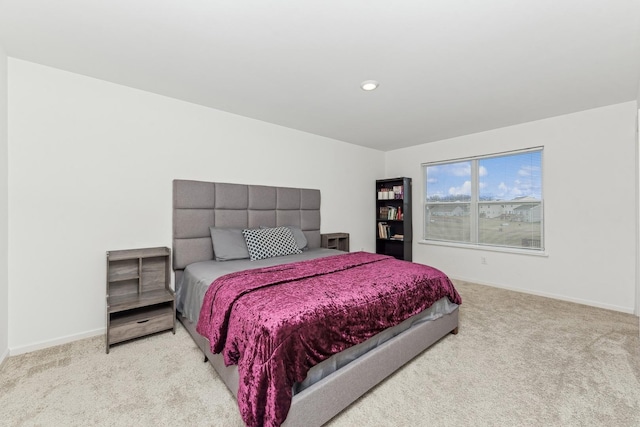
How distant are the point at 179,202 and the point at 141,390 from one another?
1733 mm

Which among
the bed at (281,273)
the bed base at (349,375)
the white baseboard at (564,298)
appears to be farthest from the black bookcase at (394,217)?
the bed base at (349,375)

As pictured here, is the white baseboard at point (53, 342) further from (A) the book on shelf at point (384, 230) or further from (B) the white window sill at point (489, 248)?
(B) the white window sill at point (489, 248)

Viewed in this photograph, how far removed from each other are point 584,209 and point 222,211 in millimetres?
4278

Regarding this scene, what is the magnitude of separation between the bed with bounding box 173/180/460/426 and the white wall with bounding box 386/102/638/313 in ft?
6.53

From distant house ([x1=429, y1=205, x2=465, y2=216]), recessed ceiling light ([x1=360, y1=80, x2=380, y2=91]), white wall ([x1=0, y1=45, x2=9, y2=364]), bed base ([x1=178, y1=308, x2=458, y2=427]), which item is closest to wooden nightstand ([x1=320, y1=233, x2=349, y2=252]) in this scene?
distant house ([x1=429, y1=205, x2=465, y2=216])

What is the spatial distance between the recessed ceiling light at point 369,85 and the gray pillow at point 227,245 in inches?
79.3

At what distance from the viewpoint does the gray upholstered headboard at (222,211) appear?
9.64ft

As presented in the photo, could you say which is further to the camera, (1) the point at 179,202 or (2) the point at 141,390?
(1) the point at 179,202

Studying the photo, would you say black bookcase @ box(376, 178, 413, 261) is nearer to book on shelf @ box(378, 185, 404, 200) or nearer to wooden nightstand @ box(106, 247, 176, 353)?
→ book on shelf @ box(378, 185, 404, 200)

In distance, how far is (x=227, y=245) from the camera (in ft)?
9.84

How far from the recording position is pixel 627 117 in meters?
3.02

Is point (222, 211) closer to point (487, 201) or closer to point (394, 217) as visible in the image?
point (394, 217)

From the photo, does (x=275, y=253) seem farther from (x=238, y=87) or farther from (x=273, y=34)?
(x=273, y=34)

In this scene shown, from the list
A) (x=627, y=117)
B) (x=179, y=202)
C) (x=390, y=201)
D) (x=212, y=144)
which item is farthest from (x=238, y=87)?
(x=627, y=117)
